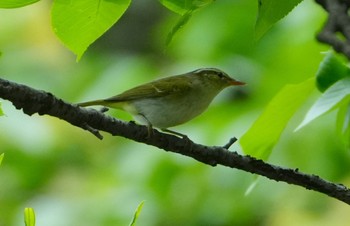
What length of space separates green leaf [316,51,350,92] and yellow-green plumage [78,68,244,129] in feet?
2.53

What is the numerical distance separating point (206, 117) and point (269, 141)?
5.01ft

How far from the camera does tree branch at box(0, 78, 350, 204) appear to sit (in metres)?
1.10

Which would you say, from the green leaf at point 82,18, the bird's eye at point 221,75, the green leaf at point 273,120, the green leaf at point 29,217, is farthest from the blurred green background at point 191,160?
the green leaf at point 29,217

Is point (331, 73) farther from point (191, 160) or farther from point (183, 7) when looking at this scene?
A: point (191, 160)

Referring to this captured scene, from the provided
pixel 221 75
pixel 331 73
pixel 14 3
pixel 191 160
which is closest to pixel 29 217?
pixel 14 3

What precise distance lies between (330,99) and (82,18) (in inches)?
16.3

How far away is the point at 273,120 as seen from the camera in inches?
58.5

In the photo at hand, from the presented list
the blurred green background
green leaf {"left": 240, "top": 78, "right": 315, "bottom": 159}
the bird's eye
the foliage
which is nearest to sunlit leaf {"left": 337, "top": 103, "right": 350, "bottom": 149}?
green leaf {"left": 240, "top": 78, "right": 315, "bottom": 159}

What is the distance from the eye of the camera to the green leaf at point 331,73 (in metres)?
1.37

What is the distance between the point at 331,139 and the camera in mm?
2789

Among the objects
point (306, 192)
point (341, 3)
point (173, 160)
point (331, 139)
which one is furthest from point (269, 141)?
point (306, 192)

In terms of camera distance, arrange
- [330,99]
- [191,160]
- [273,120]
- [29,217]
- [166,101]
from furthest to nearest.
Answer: [191,160], [166,101], [273,120], [330,99], [29,217]

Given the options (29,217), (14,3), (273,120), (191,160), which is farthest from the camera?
(191,160)

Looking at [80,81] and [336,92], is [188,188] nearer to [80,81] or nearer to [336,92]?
[80,81]
